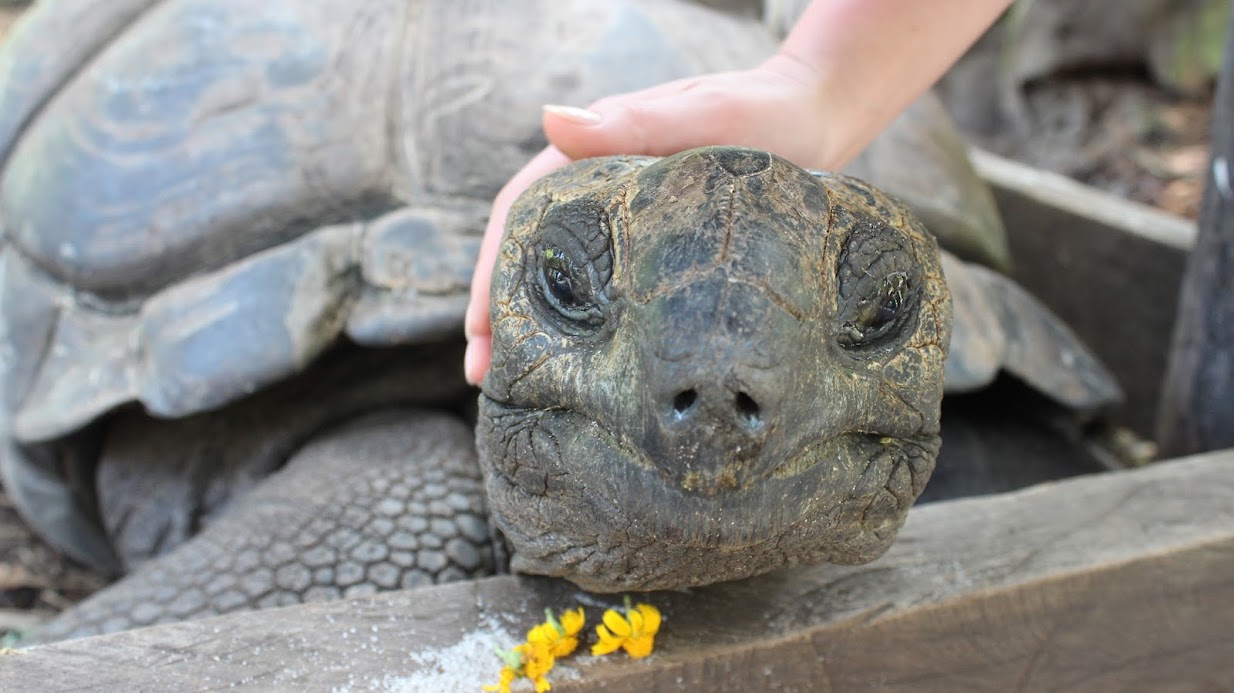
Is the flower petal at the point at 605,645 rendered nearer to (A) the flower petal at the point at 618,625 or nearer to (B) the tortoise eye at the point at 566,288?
(A) the flower petal at the point at 618,625

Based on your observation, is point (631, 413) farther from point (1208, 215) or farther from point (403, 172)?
point (1208, 215)

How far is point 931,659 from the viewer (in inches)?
61.2

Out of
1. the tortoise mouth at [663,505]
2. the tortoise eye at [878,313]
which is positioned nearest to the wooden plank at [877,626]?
the tortoise mouth at [663,505]

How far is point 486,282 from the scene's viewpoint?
1512 mm

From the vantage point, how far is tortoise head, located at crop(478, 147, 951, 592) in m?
1.06

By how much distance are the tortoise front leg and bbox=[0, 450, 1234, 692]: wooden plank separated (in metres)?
0.34

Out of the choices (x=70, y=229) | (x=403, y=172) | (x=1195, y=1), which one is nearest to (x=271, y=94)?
(x=403, y=172)

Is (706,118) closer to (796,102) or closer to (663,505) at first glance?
(796,102)

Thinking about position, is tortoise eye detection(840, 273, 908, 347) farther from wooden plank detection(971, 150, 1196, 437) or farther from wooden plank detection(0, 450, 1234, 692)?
wooden plank detection(971, 150, 1196, 437)

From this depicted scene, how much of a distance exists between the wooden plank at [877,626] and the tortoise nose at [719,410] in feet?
1.61

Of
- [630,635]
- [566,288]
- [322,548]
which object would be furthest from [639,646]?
[322,548]

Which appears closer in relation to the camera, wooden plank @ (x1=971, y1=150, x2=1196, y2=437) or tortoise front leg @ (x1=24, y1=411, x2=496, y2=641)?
tortoise front leg @ (x1=24, y1=411, x2=496, y2=641)

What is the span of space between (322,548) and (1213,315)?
78.3 inches

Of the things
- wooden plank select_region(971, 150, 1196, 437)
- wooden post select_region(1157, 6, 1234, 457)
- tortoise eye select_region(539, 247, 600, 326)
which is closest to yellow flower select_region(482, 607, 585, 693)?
tortoise eye select_region(539, 247, 600, 326)
